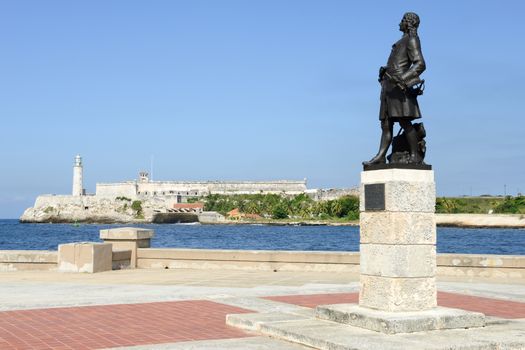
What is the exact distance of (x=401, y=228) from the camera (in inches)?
404

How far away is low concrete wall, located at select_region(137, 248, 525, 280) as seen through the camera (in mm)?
18047

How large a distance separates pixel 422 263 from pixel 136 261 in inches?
469

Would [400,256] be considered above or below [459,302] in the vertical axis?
above

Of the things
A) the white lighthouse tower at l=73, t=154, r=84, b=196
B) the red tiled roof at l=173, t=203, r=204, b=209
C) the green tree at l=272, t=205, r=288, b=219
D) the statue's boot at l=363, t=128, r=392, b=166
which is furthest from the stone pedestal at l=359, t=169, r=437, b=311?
the white lighthouse tower at l=73, t=154, r=84, b=196

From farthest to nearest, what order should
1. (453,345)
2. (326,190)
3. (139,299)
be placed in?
(326,190)
(139,299)
(453,345)

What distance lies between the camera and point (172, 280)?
1734 cm

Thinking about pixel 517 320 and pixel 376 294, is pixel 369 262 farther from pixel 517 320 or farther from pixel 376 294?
pixel 517 320

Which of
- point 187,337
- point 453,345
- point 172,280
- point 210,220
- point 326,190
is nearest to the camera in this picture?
point 453,345

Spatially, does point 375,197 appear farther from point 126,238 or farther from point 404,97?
point 126,238

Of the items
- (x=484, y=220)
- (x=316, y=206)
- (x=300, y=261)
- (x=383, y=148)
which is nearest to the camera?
(x=383, y=148)

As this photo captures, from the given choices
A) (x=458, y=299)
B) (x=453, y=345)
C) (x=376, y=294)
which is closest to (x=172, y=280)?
(x=458, y=299)

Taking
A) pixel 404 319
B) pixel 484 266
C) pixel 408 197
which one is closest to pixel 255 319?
pixel 404 319

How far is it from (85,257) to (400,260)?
1101 cm

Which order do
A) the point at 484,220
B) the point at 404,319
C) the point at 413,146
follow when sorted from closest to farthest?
the point at 404,319
the point at 413,146
the point at 484,220
